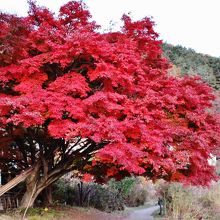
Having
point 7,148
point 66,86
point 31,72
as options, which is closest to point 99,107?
point 66,86

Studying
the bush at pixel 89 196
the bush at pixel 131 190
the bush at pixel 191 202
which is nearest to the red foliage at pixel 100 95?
the bush at pixel 191 202

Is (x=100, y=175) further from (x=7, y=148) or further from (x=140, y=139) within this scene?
(x=140, y=139)

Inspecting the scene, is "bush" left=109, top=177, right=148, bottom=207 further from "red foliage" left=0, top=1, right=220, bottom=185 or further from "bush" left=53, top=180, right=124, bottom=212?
"red foliage" left=0, top=1, right=220, bottom=185

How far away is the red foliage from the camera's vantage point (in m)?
7.84

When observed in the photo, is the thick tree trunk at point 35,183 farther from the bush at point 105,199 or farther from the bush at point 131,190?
the bush at point 131,190

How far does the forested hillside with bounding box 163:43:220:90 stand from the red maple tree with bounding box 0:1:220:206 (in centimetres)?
3501

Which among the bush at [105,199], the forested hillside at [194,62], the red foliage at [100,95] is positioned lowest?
the bush at [105,199]

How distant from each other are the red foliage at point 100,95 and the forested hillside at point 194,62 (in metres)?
35.3

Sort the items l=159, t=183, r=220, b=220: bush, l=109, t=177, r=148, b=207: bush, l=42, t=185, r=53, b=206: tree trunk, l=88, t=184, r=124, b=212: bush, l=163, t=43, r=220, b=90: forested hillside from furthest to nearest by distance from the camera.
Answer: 1. l=163, t=43, r=220, b=90: forested hillside
2. l=109, t=177, r=148, b=207: bush
3. l=88, t=184, r=124, b=212: bush
4. l=42, t=185, r=53, b=206: tree trunk
5. l=159, t=183, r=220, b=220: bush

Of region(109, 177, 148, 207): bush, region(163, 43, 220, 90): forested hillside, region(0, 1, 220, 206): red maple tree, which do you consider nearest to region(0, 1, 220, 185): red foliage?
region(0, 1, 220, 206): red maple tree

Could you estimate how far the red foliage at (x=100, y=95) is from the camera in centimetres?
784

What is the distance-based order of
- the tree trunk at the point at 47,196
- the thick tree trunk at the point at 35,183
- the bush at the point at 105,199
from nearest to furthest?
the thick tree trunk at the point at 35,183
the tree trunk at the point at 47,196
the bush at the point at 105,199

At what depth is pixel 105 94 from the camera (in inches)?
311

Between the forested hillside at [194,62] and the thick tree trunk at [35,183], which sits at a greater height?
the forested hillside at [194,62]
